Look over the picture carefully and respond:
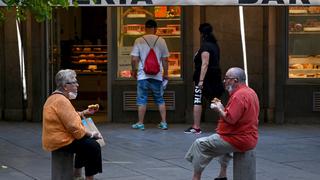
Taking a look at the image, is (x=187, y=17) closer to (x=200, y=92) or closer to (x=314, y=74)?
(x=200, y=92)

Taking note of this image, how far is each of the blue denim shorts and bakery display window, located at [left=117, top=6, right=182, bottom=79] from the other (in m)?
0.86

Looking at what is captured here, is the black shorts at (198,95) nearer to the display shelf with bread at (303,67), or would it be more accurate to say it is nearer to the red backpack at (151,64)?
the red backpack at (151,64)

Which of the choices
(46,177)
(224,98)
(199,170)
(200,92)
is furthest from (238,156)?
(224,98)

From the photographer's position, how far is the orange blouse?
7090 mm

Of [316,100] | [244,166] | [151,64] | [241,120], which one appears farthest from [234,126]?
[316,100]

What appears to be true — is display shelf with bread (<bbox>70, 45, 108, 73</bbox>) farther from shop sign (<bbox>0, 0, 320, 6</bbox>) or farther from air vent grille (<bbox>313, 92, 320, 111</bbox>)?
air vent grille (<bbox>313, 92, 320, 111</bbox>)

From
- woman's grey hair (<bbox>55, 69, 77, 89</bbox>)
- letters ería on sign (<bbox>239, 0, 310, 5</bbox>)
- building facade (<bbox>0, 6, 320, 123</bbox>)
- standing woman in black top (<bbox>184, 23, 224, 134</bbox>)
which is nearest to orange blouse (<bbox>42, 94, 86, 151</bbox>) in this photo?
woman's grey hair (<bbox>55, 69, 77, 89</bbox>)

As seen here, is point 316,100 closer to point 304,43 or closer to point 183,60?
point 304,43

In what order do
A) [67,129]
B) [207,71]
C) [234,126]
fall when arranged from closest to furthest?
[67,129], [234,126], [207,71]

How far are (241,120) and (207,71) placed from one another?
4.15 meters

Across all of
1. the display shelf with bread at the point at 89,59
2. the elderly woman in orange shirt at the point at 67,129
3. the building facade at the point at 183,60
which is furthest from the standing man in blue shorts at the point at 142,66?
the elderly woman in orange shirt at the point at 67,129

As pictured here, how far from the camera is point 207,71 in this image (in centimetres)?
1145

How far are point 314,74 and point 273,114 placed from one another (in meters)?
1.09

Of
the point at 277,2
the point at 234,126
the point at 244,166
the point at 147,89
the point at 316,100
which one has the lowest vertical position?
the point at 244,166
